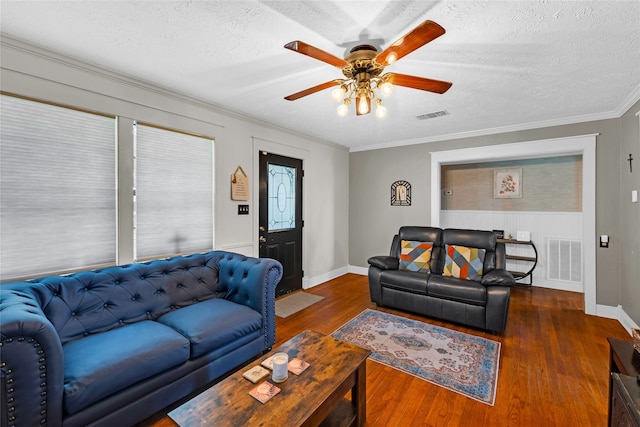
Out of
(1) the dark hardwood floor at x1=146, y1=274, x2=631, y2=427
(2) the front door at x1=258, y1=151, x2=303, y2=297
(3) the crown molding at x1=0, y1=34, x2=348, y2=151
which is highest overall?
(3) the crown molding at x1=0, y1=34, x2=348, y2=151

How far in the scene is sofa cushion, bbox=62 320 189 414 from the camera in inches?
57.3

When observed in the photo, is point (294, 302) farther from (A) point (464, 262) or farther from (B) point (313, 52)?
(B) point (313, 52)

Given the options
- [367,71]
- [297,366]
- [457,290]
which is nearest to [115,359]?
[297,366]

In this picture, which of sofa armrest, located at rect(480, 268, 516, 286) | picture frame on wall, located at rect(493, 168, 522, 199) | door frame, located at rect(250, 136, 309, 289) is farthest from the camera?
picture frame on wall, located at rect(493, 168, 522, 199)

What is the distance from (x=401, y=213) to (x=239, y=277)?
3.37 m

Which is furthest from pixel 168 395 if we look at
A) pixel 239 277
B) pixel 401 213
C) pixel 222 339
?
pixel 401 213

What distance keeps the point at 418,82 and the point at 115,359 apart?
8.53 feet

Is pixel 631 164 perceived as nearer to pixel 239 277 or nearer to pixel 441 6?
pixel 441 6

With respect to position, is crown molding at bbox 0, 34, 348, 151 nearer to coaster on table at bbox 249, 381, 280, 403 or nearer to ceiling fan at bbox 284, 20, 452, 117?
ceiling fan at bbox 284, 20, 452, 117

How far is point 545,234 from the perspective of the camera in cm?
470

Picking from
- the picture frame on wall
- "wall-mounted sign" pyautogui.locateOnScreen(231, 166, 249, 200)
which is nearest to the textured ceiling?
"wall-mounted sign" pyautogui.locateOnScreen(231, 166, 249, 200)

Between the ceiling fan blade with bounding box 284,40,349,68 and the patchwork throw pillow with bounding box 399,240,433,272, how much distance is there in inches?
105

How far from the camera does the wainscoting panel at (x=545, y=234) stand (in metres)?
4.47

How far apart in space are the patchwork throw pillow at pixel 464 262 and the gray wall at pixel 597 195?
1352mm
